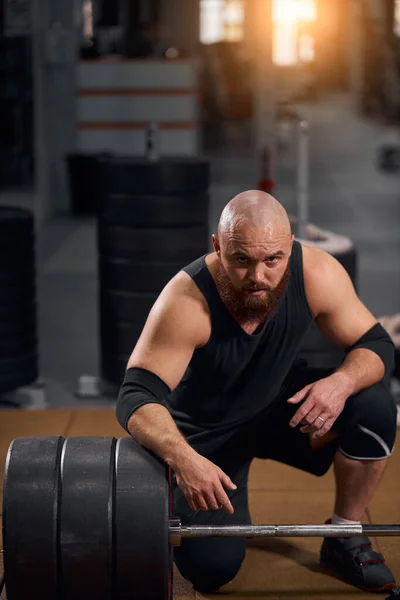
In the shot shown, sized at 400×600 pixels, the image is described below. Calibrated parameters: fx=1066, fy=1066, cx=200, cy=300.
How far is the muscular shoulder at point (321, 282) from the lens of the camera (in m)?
2.46

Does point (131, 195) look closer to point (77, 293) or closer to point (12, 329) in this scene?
point (12, 329)

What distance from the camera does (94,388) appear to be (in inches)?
163

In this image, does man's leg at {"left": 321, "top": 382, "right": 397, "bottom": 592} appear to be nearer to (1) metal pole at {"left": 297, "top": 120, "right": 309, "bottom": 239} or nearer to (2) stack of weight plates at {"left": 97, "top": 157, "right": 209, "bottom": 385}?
(2) stack of weight plates at {"left": 97, "top": 157, "right": 209, "bottom": 385}

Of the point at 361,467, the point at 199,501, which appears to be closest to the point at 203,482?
the point at 199,501

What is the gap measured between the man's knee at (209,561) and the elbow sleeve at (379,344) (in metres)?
0.55

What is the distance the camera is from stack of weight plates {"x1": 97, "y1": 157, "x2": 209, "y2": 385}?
12.4 feet

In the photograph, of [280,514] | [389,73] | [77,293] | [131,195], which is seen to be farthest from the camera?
[389,73]

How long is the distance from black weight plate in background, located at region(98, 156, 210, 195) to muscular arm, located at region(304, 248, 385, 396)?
1.35 metres

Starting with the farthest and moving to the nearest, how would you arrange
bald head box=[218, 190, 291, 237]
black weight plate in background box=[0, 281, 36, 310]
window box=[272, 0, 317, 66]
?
1. window box=[272, 0, 317, 66]
2. black weight plate in background box=[0, 281, 36, 310]
3. bald head box=[218, 190, 291, 237]

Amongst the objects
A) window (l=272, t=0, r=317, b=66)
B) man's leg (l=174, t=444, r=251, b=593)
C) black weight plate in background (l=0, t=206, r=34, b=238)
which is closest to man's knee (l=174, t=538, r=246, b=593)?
man's leg (l=174, t=444, r=251, b=593)

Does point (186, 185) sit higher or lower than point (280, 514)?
higher

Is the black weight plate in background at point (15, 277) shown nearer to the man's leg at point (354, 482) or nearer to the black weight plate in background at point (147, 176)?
the black weight plate in background at point (147, 176)

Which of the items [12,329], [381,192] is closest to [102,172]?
[12,329]

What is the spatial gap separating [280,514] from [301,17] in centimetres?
2286
